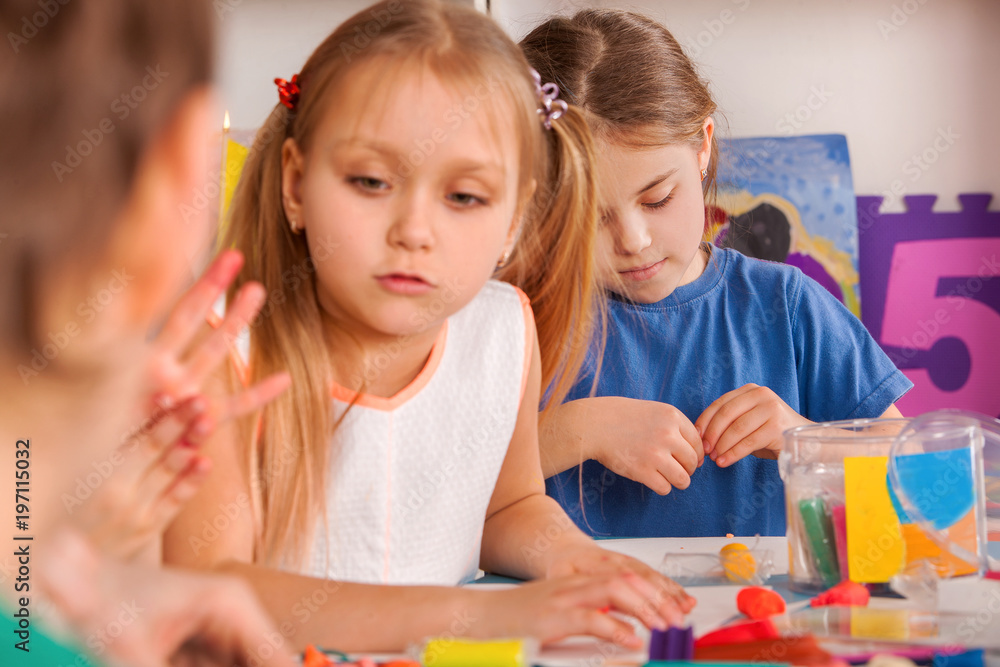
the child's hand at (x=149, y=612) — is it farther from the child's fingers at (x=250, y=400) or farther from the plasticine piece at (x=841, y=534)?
the plasticine piece at (x=841, y=534)

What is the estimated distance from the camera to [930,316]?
181 centimetres

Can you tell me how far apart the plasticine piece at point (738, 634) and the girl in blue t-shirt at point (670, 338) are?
38cm

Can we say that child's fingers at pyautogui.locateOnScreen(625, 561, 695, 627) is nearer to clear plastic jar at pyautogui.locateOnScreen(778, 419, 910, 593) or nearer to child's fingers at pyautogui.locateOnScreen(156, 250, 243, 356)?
clear plastic jar at pyautogui.locateOnScreen(778, 419, 910, 593)

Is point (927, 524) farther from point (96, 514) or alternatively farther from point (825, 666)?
point (96, 514)

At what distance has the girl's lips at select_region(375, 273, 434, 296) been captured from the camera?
59cm

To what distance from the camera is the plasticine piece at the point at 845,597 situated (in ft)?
1.77

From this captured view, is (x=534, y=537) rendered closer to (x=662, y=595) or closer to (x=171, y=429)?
(x=662, y=595)

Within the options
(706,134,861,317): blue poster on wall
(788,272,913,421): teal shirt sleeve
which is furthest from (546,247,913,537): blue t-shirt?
(706,134,861,317): blue poster on wall

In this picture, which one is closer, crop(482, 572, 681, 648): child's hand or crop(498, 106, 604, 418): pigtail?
crop(482, 572, 681, 648): child's hand

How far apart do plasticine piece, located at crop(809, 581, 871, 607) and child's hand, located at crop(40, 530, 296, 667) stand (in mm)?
338

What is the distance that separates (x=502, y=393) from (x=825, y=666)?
435 mm

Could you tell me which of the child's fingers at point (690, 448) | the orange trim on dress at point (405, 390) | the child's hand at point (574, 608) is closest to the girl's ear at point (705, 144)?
the child's fingers at point (690, 448)

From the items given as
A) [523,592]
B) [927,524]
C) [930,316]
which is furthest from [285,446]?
[930,316]

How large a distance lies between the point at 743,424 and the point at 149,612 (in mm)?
623
